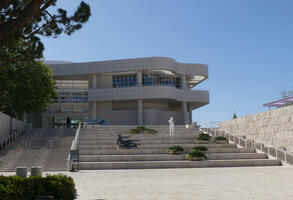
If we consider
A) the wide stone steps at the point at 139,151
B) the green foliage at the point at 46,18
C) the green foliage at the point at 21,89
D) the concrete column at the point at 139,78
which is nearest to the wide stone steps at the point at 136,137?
the wide stone steps at the point at 139,151

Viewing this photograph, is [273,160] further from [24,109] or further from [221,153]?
[24,109]

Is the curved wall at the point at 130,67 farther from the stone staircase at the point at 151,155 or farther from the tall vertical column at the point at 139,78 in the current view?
the stone staircase at the point at 151,155

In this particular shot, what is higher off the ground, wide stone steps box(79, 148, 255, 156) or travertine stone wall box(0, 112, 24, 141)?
travertine stone wall box(0, 112, 24, 141)

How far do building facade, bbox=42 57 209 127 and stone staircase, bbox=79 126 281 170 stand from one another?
59.7 ft

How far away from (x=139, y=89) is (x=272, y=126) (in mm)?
25457

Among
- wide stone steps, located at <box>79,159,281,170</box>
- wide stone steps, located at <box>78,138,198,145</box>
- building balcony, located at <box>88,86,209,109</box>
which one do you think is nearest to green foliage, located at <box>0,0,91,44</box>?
wide stone steps, located at <box>79,159,281,170</box>

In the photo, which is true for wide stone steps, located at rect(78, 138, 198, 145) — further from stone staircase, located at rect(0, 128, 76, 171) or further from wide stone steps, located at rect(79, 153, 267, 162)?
wide stone steps, located at rect(79, 153, 267, 162)

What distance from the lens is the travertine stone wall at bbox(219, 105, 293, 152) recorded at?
1959 centimetres

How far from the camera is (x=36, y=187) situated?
7.68m

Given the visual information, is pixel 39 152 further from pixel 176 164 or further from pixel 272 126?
pixel 272 126

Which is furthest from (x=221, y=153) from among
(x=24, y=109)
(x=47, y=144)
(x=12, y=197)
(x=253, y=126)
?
(x=24, y=109)

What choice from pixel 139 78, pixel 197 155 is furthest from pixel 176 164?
pixel 139 78

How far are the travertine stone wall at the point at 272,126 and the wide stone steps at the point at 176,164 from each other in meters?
2.03

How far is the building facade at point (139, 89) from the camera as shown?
148ft
